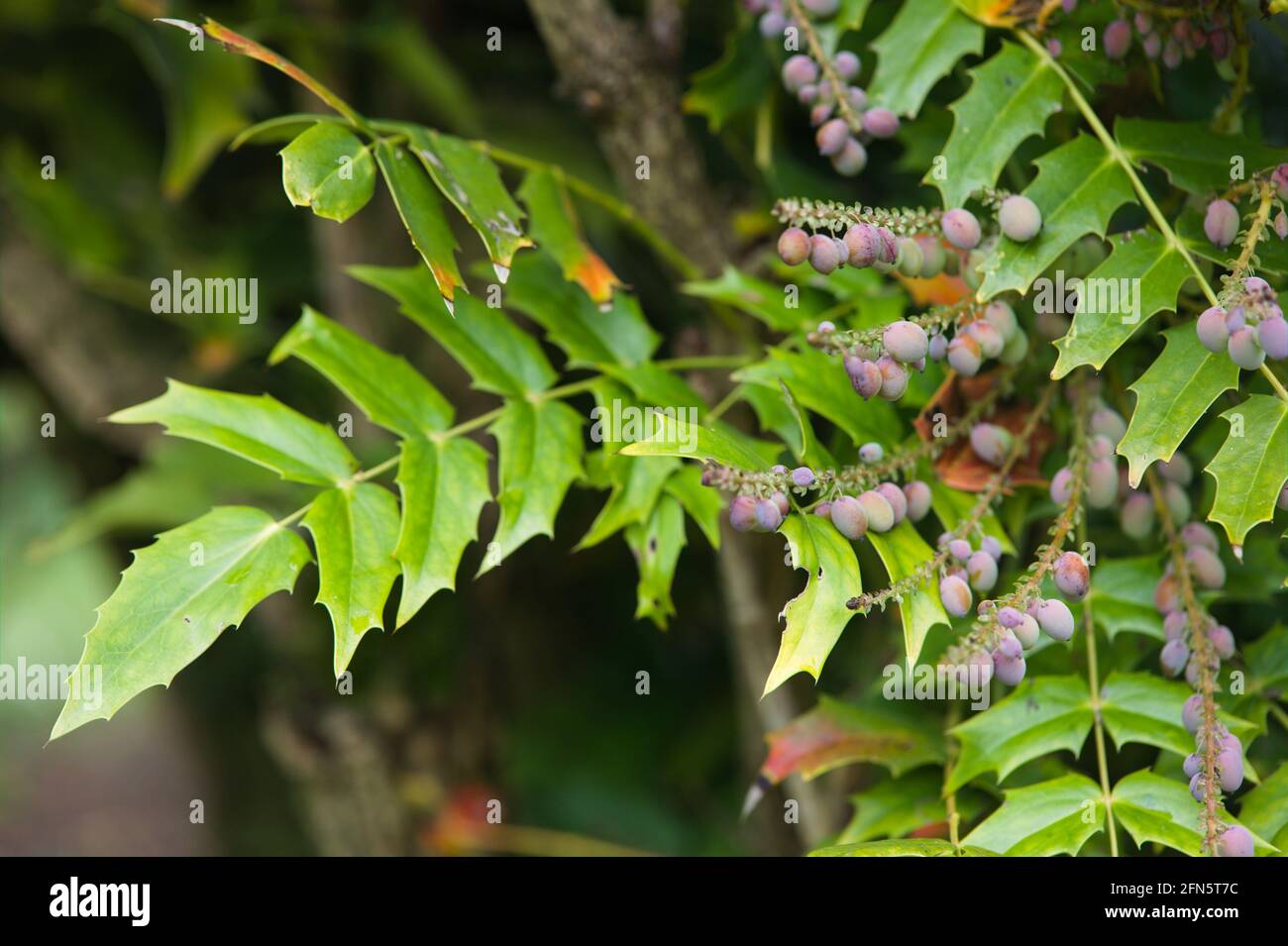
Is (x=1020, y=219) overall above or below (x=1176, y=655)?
above

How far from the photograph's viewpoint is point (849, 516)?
22.9 inches

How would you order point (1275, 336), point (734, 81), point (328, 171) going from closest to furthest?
1. point (1275, 336)
2. point (328, 171)
3. point (734, 81)

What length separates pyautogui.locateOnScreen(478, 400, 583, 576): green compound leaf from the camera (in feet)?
2.29

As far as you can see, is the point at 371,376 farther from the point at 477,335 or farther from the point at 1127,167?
the point at 1127,167

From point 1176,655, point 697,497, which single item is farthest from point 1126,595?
point 697,497

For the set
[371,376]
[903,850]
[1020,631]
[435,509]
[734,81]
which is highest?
[734,81]

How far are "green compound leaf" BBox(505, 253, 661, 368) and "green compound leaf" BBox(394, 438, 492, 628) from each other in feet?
0.36

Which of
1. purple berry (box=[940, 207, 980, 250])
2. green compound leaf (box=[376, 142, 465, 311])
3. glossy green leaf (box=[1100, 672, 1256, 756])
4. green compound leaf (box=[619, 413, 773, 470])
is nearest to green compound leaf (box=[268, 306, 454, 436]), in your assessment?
green compound leaf (box=[376, 142, 465, 311])

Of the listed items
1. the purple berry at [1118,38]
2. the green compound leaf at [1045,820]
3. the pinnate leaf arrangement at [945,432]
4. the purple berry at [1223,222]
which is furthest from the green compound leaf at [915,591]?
the purple berry at [1118,38]

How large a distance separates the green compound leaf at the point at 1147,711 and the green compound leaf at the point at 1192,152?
0.95 feet

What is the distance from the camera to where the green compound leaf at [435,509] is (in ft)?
2.18

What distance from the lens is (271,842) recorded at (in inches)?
64.1

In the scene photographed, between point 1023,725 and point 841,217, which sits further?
point 1023,725

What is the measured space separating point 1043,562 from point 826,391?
0.58ft
